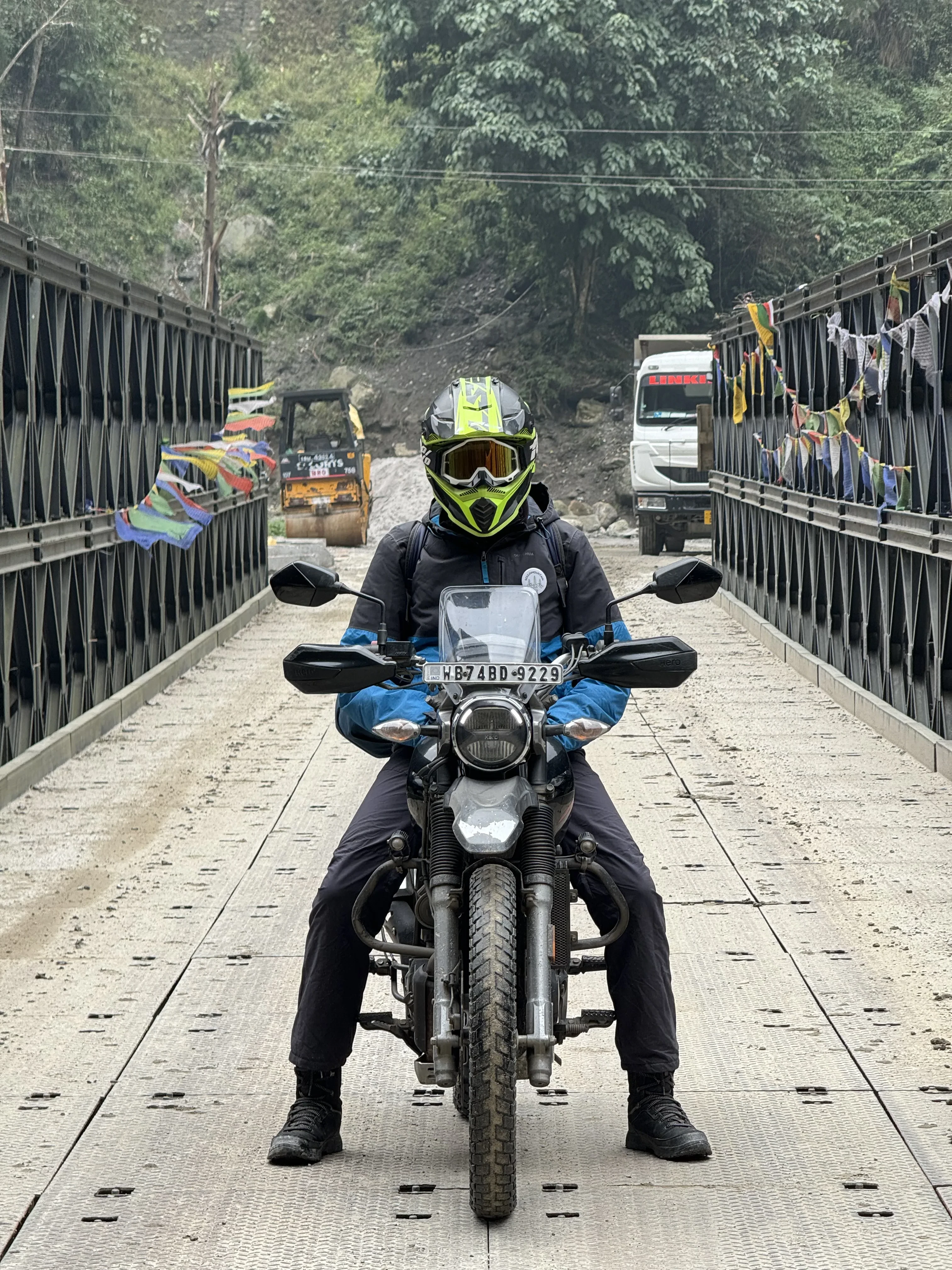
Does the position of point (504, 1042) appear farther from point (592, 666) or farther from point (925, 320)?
point (925, 320)

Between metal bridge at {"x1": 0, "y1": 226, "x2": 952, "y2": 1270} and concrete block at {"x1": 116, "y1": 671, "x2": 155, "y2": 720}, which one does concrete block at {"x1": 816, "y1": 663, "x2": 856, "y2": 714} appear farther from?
concrete block at {"x1": 116, "y1": 671, "x2": 155, "y2": 720}

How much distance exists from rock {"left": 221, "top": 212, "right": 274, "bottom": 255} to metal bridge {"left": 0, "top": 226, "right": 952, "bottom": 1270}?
37.7 meters

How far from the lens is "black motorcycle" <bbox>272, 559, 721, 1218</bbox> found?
4000 millimetres

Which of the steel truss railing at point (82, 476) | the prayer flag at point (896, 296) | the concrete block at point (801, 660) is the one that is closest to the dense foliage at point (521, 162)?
the steel truss railing at point (82, 476)

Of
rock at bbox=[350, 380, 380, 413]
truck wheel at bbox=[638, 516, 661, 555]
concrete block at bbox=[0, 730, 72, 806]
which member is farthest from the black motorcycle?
rock at bbox=[350, 380, 380, 413]

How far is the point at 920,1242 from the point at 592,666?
1498mm

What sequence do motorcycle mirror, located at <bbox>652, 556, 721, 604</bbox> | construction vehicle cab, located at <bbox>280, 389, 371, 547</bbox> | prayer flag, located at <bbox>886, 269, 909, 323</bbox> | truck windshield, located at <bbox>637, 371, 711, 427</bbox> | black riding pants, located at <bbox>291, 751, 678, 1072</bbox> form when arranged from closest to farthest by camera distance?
1. motorcycle mirror, located at <bbox>652, 556, 721, 604</bbox>
2. black riding pants, located at <bbox>291, 751, 678, 1072</bbox>
3. prayer flag, located at <bbox>886, 269, 909, 323</bbox>
4. truck windshield, located at <bbox>637, 371, 711, 427</bbox>
5. construction vehicle cab, located at <bbox>280, 389, 371, 547</bbox>

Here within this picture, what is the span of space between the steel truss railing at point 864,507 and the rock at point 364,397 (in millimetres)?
27689

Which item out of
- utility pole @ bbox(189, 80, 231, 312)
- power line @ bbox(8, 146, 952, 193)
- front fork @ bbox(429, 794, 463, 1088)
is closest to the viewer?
front fork @ bbox(429, 794, 463, 1088)

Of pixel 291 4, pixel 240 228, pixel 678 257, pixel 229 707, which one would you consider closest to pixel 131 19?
pixel 291 4

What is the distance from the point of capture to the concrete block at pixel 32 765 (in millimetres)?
10359

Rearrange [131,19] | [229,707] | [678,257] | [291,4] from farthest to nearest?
[291,4]
[131,19]
[678,257]
[229,707]

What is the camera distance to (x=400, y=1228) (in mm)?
4238

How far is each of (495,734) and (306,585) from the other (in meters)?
0.70
